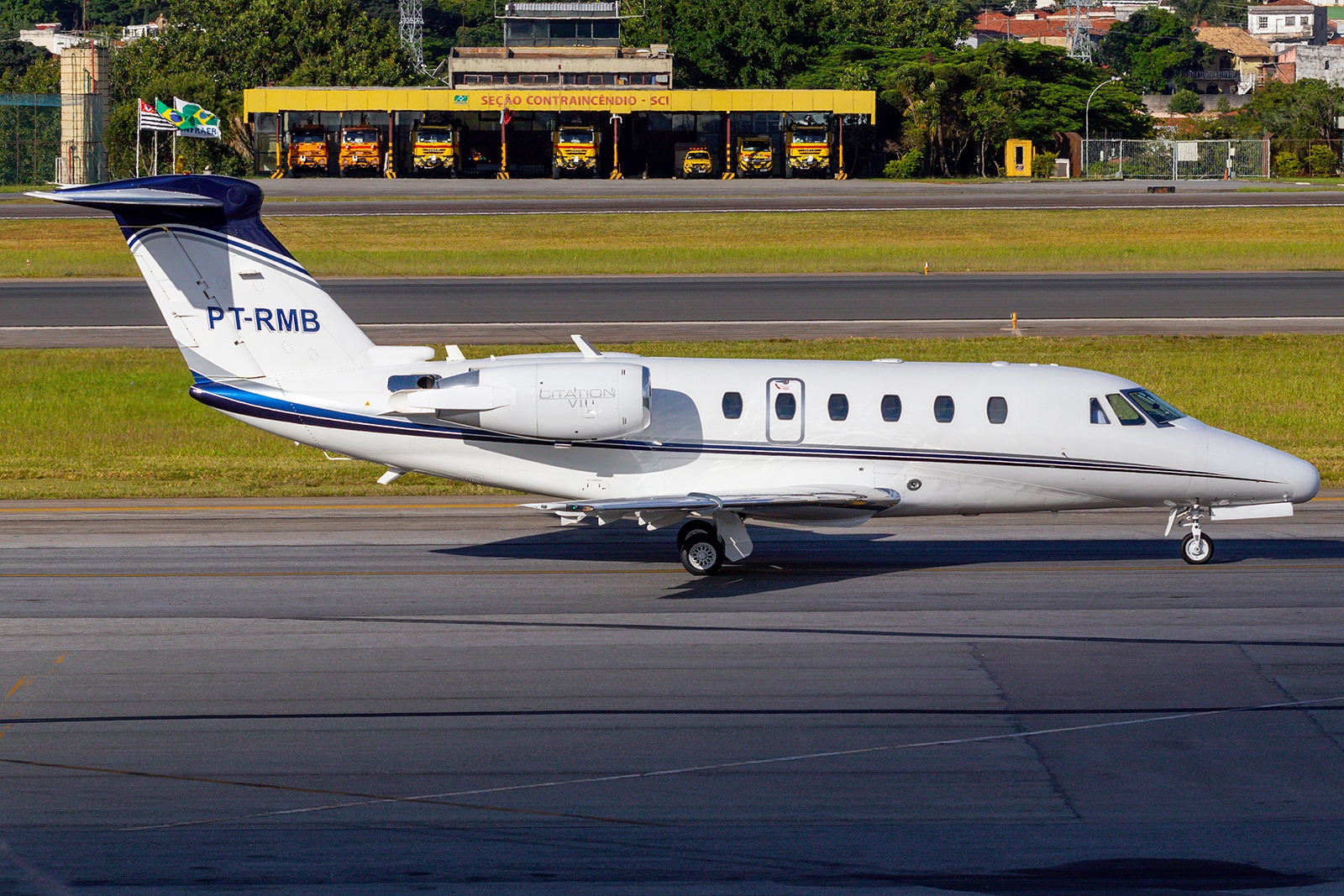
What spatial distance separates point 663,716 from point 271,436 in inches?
716

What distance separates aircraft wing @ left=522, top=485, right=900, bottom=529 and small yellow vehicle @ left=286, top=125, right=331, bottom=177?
81.1 metres

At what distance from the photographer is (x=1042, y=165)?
97.4 m

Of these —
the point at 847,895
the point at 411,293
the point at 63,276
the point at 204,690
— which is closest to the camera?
the point at 847,895

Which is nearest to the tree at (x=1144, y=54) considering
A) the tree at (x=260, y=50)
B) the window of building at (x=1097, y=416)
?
the tree at (x=260, y=50)

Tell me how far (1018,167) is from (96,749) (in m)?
92.9

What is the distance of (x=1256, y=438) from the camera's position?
95.3 ft

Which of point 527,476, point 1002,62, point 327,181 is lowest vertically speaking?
point 527,476

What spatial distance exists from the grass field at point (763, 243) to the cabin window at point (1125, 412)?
3453 centimetres

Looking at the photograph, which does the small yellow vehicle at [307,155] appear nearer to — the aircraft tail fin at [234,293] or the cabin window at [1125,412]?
the aircraft tail fin at [234,293]

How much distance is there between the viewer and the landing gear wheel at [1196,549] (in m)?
19.8

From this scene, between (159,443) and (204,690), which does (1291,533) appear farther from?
(159,443)

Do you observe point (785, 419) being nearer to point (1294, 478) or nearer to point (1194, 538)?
point (1194, 538)

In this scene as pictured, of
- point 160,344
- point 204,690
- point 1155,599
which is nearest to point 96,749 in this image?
point 204,690

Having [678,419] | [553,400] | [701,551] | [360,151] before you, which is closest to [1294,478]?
[701,551]
